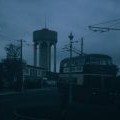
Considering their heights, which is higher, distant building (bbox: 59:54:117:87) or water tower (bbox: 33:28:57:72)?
water tower (bbox: 33:28:57:72)

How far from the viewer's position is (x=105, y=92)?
37781mm

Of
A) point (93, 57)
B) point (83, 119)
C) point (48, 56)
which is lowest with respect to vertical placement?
point (83, 119)

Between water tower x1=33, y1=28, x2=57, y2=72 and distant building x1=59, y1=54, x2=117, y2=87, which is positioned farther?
water tower x1=33, y1=28, x2=57, y2=72

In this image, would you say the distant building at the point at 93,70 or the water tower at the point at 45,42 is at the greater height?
the water tower at the point at 45,42

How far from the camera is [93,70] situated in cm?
3716

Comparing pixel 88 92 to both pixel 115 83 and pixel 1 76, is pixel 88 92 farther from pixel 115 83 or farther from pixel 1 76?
pixel 1 76

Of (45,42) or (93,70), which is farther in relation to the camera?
(45,42)

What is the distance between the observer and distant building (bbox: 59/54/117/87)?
3716 centimetres

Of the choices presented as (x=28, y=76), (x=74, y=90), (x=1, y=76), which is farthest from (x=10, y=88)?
(x=74, y=90)

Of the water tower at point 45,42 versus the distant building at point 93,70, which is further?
the water tower at point 45,42

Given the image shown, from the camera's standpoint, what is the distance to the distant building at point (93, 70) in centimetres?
3716

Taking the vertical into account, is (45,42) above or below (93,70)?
above

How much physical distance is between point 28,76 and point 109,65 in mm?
64646

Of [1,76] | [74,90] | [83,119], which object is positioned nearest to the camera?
[83,119]
